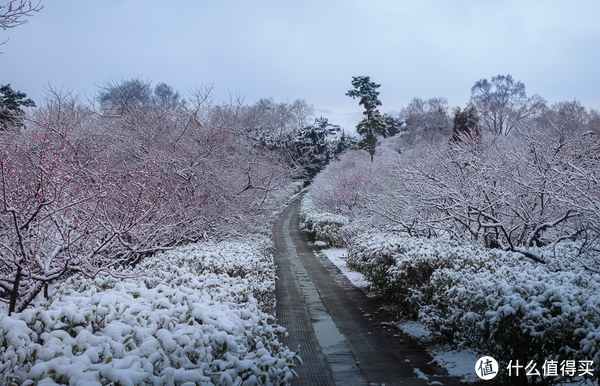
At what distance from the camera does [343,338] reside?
6125 millimetres

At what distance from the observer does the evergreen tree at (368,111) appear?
1266 inches

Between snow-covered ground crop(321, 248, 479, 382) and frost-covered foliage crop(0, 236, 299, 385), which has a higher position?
frost-covered foliage crop(0, 236, 299, 385)

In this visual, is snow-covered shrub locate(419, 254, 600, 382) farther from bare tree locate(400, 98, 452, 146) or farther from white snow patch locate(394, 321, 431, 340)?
bare tree locate(400, 98, 452, 146)

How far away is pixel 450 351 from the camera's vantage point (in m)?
5.30

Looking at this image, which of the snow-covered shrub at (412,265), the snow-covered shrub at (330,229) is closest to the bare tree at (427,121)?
the snow-covered shrub at (330,229)

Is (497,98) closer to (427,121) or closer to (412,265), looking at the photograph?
(427,121)

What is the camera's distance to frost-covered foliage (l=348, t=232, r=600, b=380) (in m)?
3.32

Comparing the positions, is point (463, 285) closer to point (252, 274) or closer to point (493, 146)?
point (252, 274)

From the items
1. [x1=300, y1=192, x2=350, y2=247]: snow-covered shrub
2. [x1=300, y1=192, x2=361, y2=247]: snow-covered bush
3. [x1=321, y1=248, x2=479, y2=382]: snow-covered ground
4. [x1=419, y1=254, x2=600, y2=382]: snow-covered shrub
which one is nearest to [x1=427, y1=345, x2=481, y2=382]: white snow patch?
[x1=321, y1=248, x2=479, y2=382]: snow-covered ground

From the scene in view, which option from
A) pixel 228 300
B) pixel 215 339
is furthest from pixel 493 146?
pixel 215 339

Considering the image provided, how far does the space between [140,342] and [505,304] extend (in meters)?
3.40

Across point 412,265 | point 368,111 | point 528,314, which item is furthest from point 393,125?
point 528,314

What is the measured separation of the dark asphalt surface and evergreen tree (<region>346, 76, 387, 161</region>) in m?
22.3

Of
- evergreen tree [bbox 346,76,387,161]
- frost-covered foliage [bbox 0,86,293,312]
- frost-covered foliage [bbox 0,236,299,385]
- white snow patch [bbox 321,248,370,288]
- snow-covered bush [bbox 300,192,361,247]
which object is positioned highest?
evergreen tree [bbox 346,76,387,161]
